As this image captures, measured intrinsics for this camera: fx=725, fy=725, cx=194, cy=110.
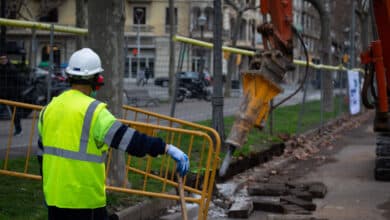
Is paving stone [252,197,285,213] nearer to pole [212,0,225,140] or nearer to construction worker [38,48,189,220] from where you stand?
pole [212,0,225,140]

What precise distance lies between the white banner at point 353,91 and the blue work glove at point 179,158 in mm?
20057

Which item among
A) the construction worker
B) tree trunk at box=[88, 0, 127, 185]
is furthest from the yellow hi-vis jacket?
tree trunk at box=[88, 0, 127, 185]

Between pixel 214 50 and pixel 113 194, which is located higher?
pixel 214 50

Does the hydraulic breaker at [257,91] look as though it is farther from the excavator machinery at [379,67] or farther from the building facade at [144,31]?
the building facade at [144,31]

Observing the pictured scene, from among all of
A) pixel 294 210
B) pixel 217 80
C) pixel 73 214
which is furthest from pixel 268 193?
pixel 73 214

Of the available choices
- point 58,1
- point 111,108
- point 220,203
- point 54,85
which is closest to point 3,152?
point 54,85

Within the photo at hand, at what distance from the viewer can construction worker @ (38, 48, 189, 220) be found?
4.60 m

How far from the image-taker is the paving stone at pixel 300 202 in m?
8.94

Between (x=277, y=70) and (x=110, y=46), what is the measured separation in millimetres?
2027

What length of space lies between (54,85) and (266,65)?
428cm

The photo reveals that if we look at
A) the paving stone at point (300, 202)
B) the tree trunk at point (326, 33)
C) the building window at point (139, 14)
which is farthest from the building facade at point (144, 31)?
the tree trunk at point (326, 33)

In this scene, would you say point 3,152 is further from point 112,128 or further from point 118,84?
point 112,128

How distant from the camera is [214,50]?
484 inches

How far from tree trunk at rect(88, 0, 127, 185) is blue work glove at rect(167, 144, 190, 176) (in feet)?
11.6
